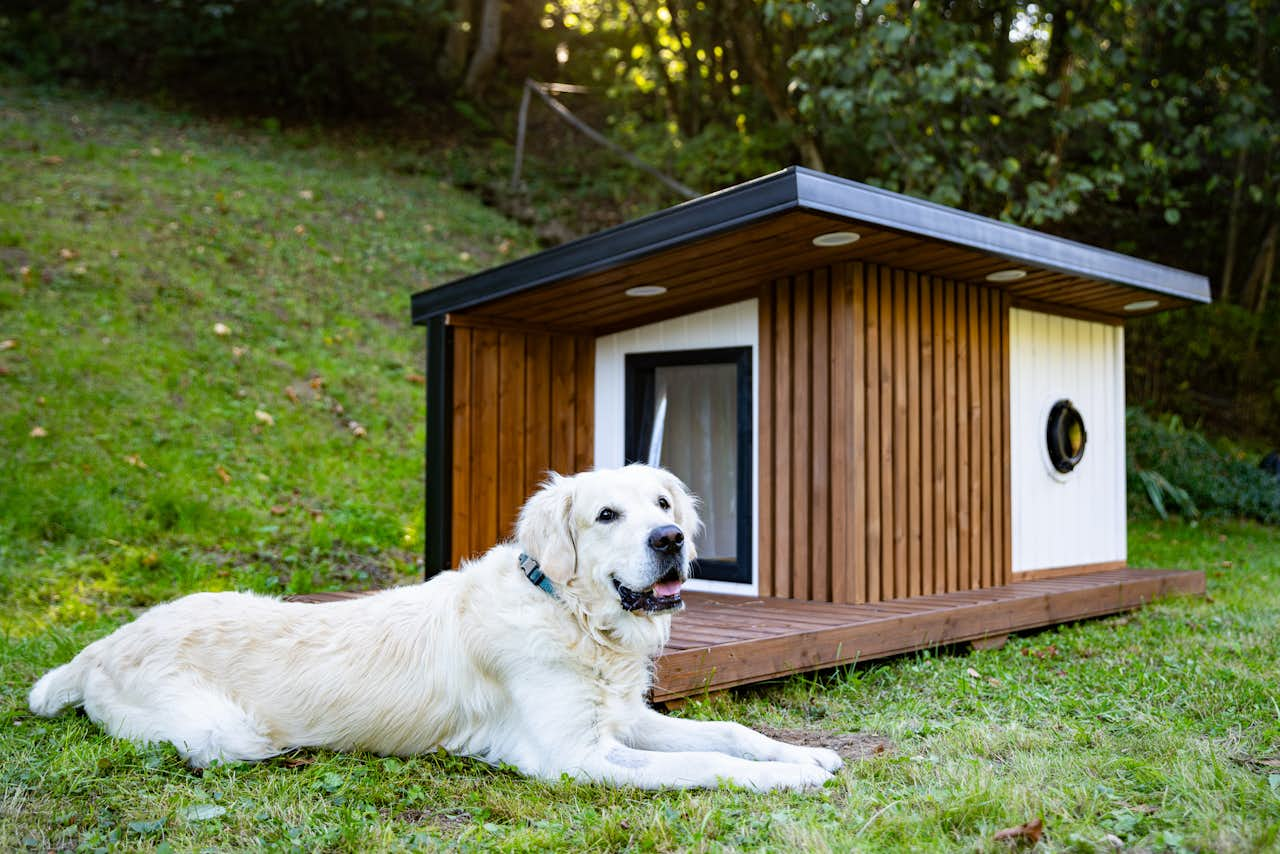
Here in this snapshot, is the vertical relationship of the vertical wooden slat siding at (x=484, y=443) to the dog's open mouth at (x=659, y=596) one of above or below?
above

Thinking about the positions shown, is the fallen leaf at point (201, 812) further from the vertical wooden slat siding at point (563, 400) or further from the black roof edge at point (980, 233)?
the vertical wooden slat siding at point (563, 400)

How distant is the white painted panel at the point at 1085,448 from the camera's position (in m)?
6.65

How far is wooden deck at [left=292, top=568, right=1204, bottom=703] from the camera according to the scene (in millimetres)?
4008

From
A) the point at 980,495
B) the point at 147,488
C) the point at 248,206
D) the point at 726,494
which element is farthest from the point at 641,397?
the point at 248,206

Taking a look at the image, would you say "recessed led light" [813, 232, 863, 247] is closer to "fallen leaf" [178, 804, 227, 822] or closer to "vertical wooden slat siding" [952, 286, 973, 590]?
"vertical wooden slat siding" [952, 286, 973, 590]

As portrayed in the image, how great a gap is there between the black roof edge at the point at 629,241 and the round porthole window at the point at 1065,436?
340 centimetres

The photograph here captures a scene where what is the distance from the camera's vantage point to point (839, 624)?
4.55m

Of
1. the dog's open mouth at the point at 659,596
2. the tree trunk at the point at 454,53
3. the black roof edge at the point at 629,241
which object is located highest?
the tree trunk at the point at 454,53

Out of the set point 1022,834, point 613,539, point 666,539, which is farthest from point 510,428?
point 1022,834

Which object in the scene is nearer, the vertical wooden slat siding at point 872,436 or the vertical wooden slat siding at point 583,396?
the vertical wooden slat siding at point 872,436

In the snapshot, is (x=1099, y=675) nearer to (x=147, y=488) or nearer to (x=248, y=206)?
(x=147, y=488)

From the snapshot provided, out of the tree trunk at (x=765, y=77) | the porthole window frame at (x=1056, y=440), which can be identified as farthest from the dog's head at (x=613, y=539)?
the tree trunk at (x=765, y=77)

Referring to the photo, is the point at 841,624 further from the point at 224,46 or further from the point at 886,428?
the point at 224,46

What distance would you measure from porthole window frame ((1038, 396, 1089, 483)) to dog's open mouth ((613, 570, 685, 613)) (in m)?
4.53
